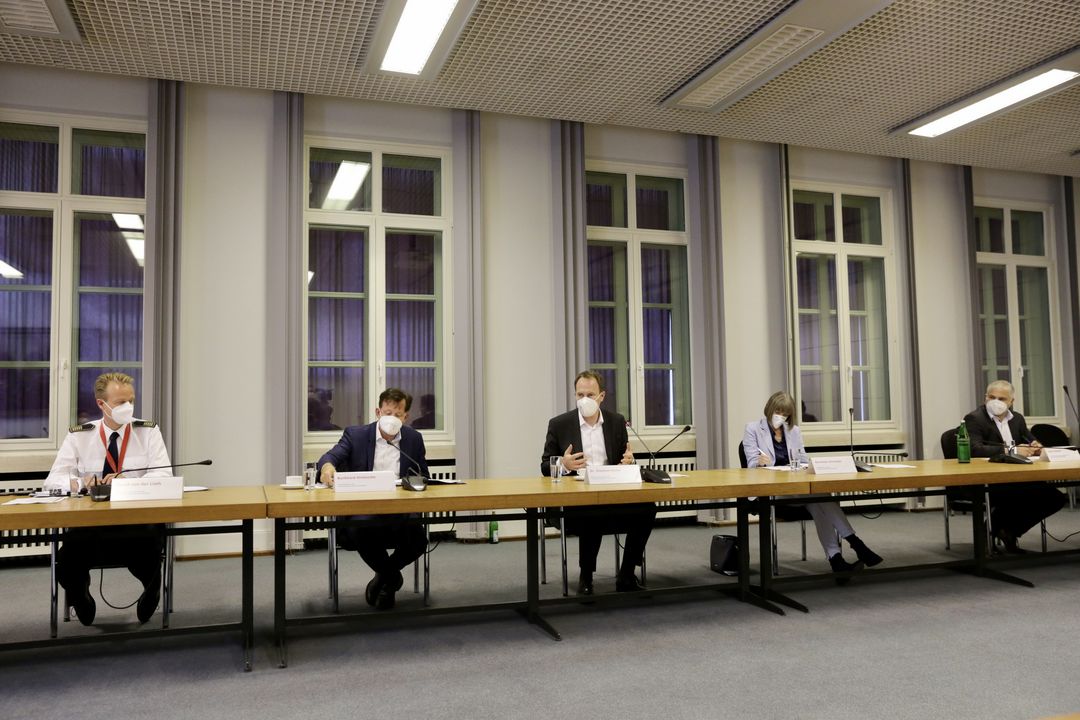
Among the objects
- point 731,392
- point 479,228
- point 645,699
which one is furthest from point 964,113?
point 645,699

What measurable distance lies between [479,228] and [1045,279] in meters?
5.95

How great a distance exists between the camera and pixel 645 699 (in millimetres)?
2676

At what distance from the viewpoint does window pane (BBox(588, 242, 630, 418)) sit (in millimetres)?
6652

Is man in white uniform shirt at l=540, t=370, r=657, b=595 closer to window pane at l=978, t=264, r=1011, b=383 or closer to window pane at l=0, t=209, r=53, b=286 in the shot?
window pane at l=0, t=209, r=53, b=286

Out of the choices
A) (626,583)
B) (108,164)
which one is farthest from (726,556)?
(108,164)

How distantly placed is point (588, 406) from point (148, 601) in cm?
222

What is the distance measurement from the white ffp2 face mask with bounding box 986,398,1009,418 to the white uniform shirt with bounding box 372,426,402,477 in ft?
12.4

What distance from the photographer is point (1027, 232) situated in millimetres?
8258

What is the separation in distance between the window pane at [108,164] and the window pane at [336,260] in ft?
3.91

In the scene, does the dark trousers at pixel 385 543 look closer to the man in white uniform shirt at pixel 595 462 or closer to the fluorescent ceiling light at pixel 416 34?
the man in white uniform shirt at pixel 595 462

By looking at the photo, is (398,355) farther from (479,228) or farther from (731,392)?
(731,392)

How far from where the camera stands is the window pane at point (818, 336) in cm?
723

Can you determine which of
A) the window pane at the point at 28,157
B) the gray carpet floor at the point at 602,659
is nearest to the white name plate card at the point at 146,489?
the gray carpet floor at the point at 602,659

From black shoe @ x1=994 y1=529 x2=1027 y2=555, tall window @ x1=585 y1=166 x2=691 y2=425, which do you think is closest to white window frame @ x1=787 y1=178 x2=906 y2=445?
tall window @ x1=585 y1=166 x2=691 y2=425
